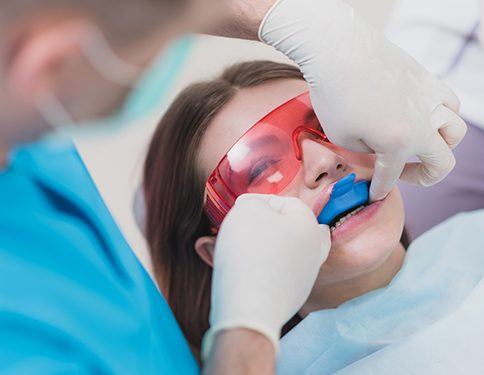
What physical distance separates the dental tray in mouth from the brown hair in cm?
24

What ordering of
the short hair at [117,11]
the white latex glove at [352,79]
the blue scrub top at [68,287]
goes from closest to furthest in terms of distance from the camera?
the short hair at [117,11]
the blue scrub top at [68,287]
the white latex glove at [352,79]

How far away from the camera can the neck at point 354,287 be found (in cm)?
135

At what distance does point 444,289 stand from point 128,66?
0.94m

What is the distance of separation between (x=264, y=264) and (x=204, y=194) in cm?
33

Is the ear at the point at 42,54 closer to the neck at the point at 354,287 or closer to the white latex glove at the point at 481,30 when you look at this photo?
the neck at the point at 354,287

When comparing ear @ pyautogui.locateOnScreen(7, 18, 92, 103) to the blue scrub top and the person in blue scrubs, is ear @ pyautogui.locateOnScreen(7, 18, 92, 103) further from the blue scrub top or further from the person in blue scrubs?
the blue scrub top

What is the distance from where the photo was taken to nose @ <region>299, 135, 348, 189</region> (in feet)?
3.91

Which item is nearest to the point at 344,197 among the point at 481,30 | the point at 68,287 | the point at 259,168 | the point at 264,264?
the point at 259,168

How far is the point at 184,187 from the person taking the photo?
133cm

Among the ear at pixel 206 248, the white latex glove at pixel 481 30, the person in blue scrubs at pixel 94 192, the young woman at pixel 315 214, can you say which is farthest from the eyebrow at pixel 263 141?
the white latex glove at pixel 481 30

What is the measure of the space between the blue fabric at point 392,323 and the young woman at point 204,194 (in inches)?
1.6

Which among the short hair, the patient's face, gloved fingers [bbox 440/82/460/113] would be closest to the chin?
the patient's face

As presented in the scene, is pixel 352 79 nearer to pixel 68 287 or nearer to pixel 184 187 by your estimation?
pixel 184 187

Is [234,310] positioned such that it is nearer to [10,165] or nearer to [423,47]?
[10,165]
